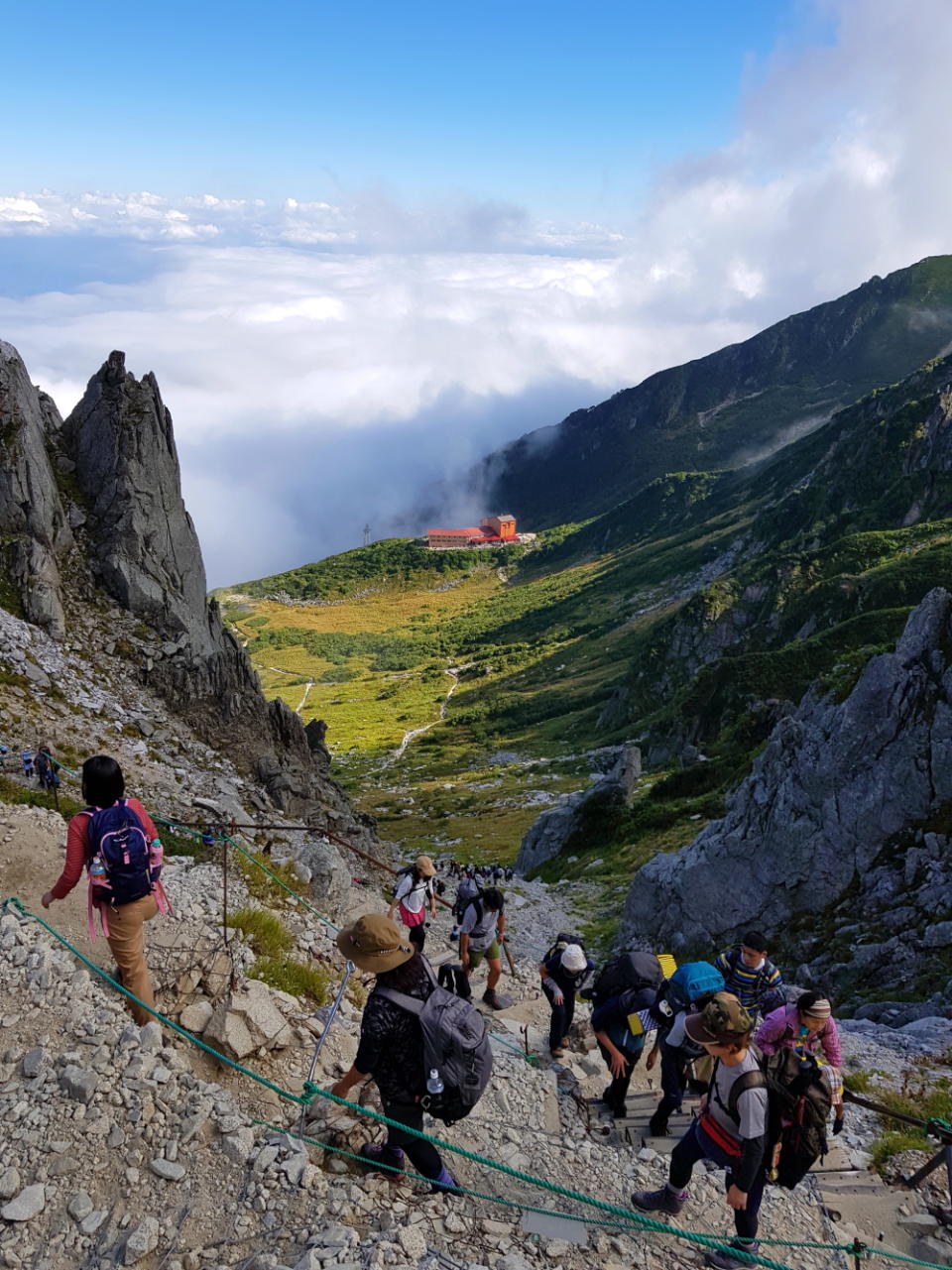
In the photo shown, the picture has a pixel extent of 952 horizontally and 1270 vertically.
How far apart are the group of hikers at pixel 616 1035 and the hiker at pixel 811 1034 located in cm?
2

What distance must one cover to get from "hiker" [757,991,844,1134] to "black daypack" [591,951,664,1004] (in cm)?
138

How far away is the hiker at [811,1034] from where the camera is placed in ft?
27.9

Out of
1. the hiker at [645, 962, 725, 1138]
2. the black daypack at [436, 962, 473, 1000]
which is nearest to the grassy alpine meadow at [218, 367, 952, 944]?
the black daypack at [436, 962, 473, 1000]

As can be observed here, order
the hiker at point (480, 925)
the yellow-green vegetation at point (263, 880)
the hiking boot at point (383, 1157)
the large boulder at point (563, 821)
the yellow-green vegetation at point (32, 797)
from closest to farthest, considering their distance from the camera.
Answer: the hiking boot at point (383, 1157) < the hiker at point (480, 925) < the yellow-green vegetation at point (263, 880) < the yellow-green vegetation at point (32, 797) < the large boulder at point (563, 821)

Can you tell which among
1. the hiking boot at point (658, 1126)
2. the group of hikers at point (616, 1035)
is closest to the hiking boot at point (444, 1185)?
the group of hikers at point (616, 1035)

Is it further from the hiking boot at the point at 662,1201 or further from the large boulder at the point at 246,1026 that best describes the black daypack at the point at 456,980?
the hiking boot at the point at 662,1201

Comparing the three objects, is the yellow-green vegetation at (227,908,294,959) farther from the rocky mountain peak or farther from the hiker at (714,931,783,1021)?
the rocky mountain peak

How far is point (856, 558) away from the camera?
7144cm

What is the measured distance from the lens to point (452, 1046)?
21.8ft

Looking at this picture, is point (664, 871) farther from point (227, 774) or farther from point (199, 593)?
point (199, 593)

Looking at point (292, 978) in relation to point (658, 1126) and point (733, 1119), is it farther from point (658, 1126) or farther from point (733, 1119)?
point (733, 1119)

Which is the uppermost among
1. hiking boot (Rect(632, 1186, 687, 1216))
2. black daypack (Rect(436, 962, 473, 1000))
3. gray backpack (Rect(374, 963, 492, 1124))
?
gray backpack (Rect(374, 963, 492, 1124))

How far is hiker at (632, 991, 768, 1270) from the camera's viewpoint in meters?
6.56

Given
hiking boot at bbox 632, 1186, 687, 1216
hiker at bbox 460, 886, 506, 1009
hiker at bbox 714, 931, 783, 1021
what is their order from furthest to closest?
hiker at bbox 460, 886, 506, 1009, hiker at bbox 714, 931, 783, 1021, hiking boot at bbox 632, 1186, 687, 1216
